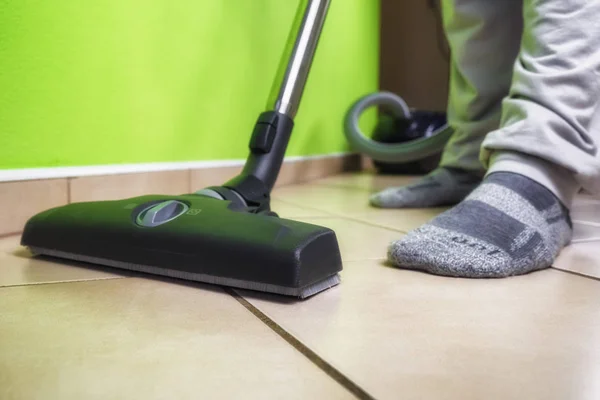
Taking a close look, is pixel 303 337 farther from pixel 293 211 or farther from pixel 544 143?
pixel 293 211

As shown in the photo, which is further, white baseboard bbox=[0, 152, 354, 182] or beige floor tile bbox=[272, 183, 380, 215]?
beige floor tile bbox=[272, 183, 380, 215]

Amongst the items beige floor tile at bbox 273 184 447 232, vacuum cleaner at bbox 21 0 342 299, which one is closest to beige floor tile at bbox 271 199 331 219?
beige floor tile at bbox 273 184 447 232

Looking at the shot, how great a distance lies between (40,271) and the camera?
0.60 meters

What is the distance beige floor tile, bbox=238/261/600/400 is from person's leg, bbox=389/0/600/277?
0.21 ft

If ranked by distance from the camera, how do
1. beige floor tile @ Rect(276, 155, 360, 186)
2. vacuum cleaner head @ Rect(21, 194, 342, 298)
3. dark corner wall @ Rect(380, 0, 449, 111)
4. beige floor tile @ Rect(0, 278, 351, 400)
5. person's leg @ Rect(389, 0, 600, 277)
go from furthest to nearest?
1. dark corner wall @ Rect(380, 0, 449, 111)
2. beige floor tile @ Rect(276, 155, 360, 186)
3. person's leg @ Rect(389, 0, 600, 277)
4. vacuum cleaner head @ Rect(21, 194, 342, 298)
5. beige floor tile @ Rect(0, 278, 351, 400)

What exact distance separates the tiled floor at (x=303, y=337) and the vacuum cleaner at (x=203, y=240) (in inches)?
0.7

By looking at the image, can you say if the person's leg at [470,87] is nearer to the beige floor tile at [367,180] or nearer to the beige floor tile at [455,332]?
the beige floor tile at [367,180]

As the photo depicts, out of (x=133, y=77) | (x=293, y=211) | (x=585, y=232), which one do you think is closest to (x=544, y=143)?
(x=585, y=232)

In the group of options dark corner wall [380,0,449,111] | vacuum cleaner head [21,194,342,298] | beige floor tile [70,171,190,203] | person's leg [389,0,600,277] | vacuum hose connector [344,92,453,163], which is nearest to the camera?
vacuum cleaner head [21,194,342,298]

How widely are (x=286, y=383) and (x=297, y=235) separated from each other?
0.19 m

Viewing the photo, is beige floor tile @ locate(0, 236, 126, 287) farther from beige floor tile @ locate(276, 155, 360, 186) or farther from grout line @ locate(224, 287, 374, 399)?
beige floor tile @ locate(276, 155, 360, 186)

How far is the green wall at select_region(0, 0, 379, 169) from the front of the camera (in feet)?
2.55

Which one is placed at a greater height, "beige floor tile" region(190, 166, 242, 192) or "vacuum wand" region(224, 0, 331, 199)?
"vacuum wand" region(224, 0, 331, 199)

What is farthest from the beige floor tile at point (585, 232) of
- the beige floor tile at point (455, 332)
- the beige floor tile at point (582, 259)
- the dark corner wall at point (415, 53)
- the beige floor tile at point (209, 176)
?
the dark corner wall at point (415, 53)
